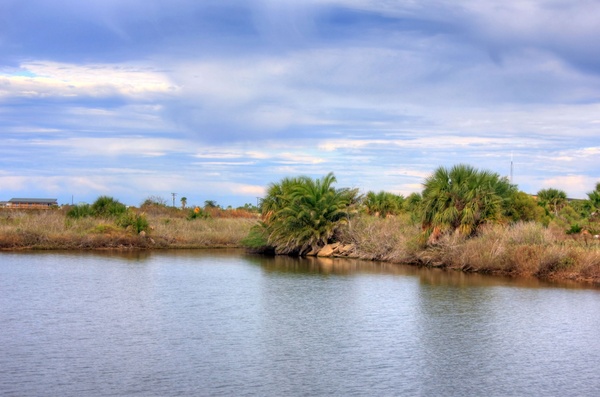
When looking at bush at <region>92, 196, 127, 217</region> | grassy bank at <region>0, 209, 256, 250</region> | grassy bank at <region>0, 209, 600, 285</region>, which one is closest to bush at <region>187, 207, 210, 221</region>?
grassy bank at <region>0, 209, 600, 285</region>

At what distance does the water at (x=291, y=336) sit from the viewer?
43.8ft

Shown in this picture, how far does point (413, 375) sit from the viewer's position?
46.5 feet

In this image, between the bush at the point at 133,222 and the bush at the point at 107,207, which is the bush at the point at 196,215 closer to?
the bush at the point at 107,207

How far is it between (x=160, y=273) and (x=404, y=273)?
1171cm

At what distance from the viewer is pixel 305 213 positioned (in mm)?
42938

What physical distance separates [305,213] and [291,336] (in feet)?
83.4

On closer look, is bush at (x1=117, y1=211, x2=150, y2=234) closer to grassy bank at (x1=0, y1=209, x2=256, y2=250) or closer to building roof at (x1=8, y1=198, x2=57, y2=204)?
grassy bank at (x1=0, y1=209, x2=256, y2=250)

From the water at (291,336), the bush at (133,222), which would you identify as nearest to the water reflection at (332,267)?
the water at (291,336)

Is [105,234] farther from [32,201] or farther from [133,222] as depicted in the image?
[32,201]

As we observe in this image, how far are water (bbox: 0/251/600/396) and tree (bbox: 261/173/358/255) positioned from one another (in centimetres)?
1316

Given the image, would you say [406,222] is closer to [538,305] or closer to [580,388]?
[538,305]

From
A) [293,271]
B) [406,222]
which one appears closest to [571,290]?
[293,271]

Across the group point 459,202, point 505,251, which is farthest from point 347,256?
point 505,251

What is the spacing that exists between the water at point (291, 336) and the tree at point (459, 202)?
579 cm
